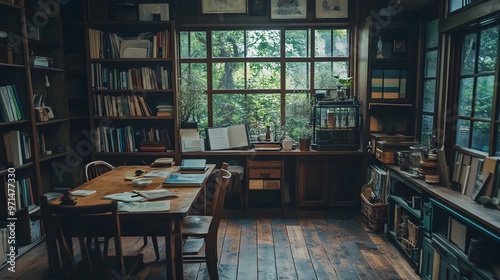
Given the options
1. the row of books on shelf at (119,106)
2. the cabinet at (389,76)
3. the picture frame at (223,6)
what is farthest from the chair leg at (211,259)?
the picture frame at (223,6)

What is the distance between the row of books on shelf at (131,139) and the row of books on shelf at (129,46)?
876mm

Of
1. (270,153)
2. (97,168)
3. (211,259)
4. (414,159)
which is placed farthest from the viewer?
(270,153)

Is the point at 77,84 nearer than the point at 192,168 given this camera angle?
No

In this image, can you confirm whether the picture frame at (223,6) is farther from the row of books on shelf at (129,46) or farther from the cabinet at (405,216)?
the cabinet at (405,216)

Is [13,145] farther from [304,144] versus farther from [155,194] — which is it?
[304,144]

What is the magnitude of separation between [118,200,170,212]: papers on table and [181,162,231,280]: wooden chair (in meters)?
0.36

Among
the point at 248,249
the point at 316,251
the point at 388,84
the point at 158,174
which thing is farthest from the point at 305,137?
the point at 158,174

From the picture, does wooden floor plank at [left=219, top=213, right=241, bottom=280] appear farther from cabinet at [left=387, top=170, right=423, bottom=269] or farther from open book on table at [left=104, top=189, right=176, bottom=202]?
cabinet at [left=387, top=170, right=423, bottom=269]

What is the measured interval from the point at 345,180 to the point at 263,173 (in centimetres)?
101

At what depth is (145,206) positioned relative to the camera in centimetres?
235

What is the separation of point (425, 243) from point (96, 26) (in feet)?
13.6

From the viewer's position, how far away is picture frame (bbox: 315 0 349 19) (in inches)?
182

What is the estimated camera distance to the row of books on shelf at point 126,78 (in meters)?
4.48

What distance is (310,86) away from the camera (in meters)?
Answer: 4.83
